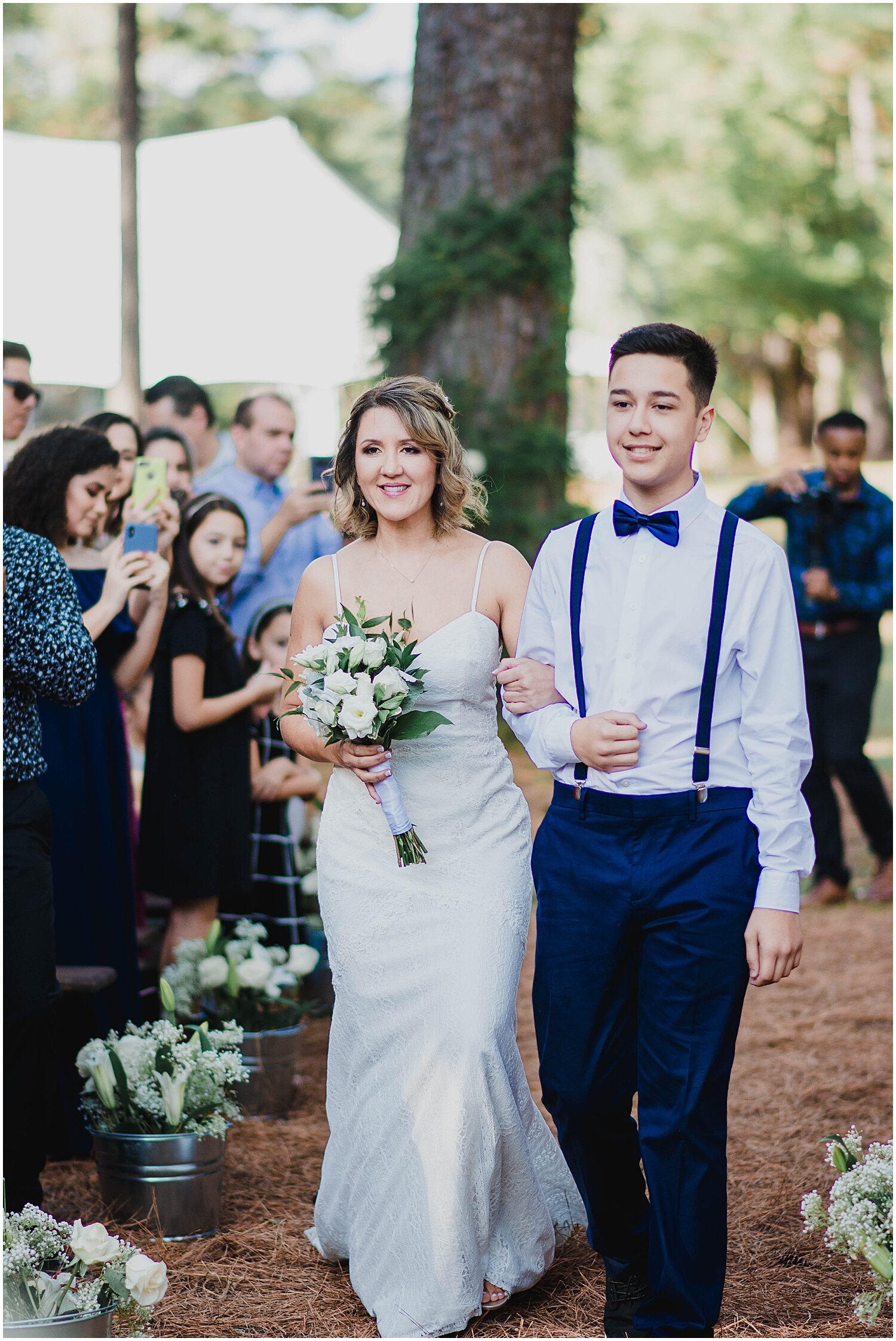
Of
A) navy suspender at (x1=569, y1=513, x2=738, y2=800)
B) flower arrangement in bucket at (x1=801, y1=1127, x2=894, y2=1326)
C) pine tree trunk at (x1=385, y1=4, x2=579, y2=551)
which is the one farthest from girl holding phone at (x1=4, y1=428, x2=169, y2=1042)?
pine tree trunk at (x1=385, y1=4, x2=579, y2=551)

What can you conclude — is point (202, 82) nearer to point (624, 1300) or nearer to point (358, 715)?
point (358, 715)

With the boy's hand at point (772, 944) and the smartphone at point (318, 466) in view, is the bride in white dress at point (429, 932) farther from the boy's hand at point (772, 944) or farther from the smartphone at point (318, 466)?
the smartphone at point (318, 466)

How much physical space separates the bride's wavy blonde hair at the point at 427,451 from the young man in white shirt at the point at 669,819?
733 millimetres

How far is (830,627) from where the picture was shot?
8227mm

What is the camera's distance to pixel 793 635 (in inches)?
128

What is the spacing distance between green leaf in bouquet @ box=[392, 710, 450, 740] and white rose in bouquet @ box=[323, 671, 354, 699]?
0.56ft

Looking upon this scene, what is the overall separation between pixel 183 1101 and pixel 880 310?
1208 inches

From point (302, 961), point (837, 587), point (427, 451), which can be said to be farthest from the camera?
point (837, 587)

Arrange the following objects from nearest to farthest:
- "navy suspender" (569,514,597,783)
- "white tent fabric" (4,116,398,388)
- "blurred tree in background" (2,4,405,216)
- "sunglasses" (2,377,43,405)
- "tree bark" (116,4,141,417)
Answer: "navy suspender" (569,514,597,783)
"sunglasses" (2,377,43,405)
"tree bark" (116,4,141,417)
"white tent fabric" (4,116,398,388)
"blurred tree in background" (2,4,405,216)

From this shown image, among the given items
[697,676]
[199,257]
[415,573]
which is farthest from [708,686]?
Answer: [199,257]

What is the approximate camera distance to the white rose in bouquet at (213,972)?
529 cm

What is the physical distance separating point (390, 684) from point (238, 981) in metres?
2.19

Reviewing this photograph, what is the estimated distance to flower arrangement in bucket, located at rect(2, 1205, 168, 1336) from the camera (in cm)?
308

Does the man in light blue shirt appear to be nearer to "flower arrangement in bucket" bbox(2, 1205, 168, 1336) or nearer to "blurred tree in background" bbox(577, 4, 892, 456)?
"flower arrangement in bucket" bbox(2, 1205, 168, 1336)
